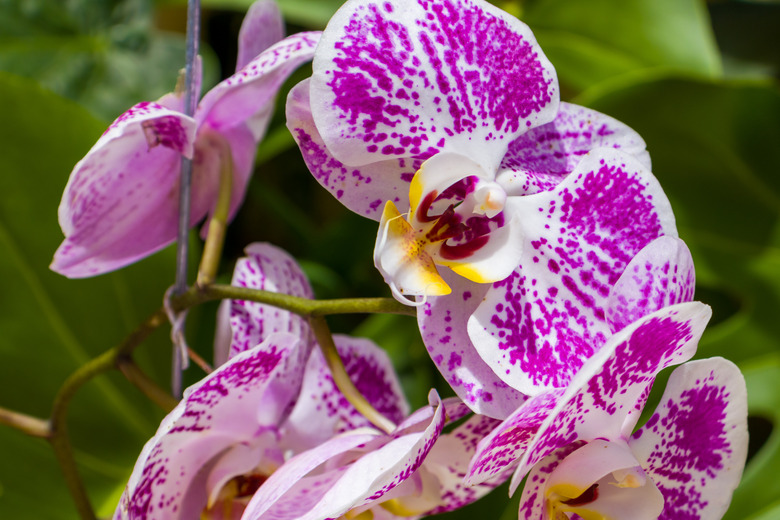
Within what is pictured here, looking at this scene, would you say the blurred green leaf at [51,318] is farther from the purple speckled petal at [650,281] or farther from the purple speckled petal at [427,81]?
the purple speckled petal at [650,281]

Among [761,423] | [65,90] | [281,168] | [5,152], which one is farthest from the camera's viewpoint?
[281,168]

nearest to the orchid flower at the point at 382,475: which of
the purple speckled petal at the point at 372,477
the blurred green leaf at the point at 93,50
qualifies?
the purple speckled petal at the point at 372,477

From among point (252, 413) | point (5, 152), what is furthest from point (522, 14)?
point (252, 413)

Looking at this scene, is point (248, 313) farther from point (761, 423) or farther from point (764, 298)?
point (761, 423)

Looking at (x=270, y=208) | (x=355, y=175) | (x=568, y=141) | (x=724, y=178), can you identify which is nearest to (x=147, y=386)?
(x=355, y=175)

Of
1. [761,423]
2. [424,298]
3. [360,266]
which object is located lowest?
[761,423]

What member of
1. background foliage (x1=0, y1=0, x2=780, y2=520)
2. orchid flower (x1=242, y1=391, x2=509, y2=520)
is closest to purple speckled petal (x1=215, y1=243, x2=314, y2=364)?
orchid flower (x1=242, y1=391, x2=509, y2=520)
